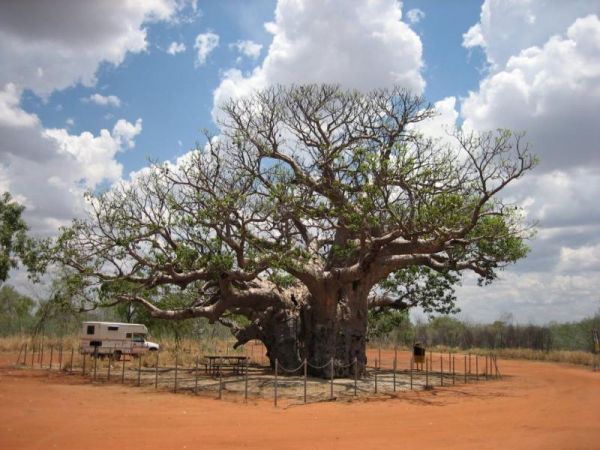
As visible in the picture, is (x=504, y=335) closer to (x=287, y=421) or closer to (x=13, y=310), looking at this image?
(x=287, y=421)

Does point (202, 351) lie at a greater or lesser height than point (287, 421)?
lesser

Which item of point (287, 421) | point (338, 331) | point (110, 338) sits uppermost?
point (338, 331)

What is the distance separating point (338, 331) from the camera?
1912cm

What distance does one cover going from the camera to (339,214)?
17422 millimetres

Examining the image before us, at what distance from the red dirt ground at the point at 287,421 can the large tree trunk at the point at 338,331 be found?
348cm

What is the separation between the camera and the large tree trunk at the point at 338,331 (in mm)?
18938

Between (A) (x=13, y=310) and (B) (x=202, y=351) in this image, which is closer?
(B) (x=202, y=351)

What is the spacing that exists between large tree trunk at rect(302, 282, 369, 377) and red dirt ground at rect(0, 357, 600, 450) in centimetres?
348

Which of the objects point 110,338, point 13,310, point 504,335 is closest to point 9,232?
point 110,338

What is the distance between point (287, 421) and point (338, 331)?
8119 millimetres

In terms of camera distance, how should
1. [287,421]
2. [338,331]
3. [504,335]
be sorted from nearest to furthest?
[287,421] < [338,331] < [504,335]

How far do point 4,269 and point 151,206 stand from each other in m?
10.8

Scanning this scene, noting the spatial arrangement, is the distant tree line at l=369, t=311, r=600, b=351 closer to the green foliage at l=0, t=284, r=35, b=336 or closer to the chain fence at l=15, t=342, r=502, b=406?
the chain fence at l=15, t=342, r=502, b=406

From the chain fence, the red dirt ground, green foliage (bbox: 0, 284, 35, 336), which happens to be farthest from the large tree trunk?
green foliage (bbox: 0, 284, 35, 336)
